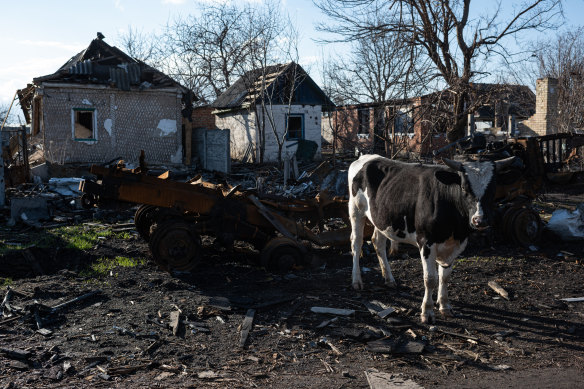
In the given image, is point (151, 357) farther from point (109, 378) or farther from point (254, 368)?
point (254, 368)

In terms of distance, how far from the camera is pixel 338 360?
518 cm

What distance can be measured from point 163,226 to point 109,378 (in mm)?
3460

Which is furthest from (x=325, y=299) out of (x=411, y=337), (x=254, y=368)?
(x=254, y=368)

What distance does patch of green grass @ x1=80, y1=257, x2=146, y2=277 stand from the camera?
824 cm

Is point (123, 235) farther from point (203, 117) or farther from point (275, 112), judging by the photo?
point (203, 117)

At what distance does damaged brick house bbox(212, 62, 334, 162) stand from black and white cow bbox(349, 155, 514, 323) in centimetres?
1981

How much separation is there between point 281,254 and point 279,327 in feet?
7.62

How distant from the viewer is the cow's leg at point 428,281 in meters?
6.19

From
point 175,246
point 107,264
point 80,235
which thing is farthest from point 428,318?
point 80,235

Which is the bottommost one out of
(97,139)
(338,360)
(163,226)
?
(338,360)

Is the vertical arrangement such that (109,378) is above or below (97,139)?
below

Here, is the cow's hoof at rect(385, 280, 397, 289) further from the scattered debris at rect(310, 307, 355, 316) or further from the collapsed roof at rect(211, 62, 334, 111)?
the collapsed roof at rect(211, 62, 334, 111)

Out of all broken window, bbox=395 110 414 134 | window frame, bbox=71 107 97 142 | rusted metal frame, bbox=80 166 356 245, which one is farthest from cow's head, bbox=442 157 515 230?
window frame, bbox=71 107 97 142

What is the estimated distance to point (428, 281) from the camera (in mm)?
6227
